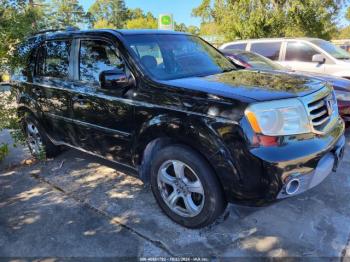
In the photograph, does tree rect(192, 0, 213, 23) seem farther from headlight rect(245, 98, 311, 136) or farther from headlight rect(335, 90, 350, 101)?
headlight rect(245, 98, 311, 136)

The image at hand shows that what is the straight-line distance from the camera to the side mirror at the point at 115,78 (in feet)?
11.4

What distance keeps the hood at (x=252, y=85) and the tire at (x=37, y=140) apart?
2606 mm

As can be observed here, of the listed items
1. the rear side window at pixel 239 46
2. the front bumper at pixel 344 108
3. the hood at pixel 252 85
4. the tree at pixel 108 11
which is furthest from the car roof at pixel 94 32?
the tree at pixel 108 11

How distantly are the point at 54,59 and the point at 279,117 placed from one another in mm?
3056

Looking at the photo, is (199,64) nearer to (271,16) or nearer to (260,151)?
(260,151)

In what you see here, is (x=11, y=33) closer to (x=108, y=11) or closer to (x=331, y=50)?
(x=331, y=50)

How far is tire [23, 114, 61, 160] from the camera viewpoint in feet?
16.9

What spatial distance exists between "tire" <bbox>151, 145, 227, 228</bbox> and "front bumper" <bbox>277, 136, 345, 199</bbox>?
540mm

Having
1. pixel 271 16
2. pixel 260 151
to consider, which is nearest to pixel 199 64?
pixel 260 151

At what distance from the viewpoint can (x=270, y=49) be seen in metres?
9.84

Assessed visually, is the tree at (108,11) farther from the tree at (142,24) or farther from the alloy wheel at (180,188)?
the alloy wheel at (180,188)

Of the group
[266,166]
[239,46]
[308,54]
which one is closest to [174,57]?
[266,166]

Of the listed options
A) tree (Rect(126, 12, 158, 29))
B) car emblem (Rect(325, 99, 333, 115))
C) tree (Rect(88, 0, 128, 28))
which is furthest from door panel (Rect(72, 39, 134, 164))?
tree (Rect(88, 0, 128, 28))

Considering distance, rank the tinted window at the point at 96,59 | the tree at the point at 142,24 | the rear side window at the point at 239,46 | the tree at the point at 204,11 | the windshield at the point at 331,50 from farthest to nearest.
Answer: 1. the tree at the point at 142,24
2. the tree at the point at 204,11
3. the rear side window at the point at 239,46
4. the windshield at the point at 331,50
5. the tinted window at the point at 96,59
